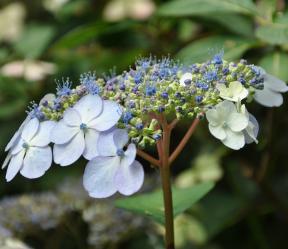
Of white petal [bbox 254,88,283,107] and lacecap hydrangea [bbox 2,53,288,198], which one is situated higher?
white petal [bbox 254,88,283,107]

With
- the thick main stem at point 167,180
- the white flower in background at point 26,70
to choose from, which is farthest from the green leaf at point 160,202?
the white flower in background at point 26,70

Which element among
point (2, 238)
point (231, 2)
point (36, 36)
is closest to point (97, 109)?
point (2, 238)

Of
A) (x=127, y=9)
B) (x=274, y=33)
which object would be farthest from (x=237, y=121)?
(x=127, y=9)

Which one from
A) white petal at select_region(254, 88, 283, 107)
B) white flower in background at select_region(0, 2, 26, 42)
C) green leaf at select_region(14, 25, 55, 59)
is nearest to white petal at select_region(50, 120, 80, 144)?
white petal at select_region(254, 88, 283, 107)

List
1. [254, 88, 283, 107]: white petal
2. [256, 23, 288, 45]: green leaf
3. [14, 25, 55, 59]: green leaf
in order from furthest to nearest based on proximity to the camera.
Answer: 1. [14, 25, 55, 59]: green leaf
2. [256, 23, 288, 45]: green leaf
3. [254, 88, 283, 107]: white petal

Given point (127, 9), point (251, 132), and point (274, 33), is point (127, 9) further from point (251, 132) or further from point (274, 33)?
point (251, 132)

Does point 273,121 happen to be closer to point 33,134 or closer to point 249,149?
point 249,149

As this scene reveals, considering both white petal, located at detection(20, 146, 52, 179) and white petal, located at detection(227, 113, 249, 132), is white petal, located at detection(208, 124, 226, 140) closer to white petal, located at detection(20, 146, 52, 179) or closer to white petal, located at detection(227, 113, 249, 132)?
white petal, located at detection(227, 113, 249, 132)
